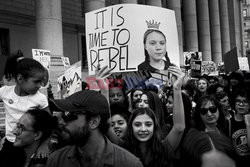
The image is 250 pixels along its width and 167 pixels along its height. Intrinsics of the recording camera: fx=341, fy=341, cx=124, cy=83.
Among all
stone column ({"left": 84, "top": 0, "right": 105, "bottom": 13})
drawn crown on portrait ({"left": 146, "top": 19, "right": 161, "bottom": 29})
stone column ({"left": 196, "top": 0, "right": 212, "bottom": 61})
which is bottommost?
drawn crown on portrait ({"left": 146, "top": 19, "right": 161, "bottom": 29})

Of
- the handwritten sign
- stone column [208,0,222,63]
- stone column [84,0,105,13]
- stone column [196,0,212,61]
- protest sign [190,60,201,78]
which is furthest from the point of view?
stone column [208,0,222,63]

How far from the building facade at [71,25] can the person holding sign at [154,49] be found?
9.38 metres

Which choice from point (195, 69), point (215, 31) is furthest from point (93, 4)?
point (215, 31)

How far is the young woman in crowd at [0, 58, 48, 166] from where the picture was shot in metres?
3.69

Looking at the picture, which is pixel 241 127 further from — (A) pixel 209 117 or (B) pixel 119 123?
(B) pixel 119 123

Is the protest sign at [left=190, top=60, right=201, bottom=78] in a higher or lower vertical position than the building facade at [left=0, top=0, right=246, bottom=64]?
lower

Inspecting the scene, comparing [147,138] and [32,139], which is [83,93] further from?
[147,138]

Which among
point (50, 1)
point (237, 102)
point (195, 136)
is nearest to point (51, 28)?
point (50, 1)

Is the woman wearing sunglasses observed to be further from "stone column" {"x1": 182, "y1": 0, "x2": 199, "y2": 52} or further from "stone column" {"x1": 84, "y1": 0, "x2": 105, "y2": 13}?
"stone column" {"x1": 182, "y1": 0, "x2": 199, "y2": 52}

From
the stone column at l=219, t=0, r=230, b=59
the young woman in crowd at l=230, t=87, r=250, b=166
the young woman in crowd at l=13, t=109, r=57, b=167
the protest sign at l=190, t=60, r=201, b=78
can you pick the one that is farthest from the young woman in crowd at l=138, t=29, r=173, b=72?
the stone column at l=219, t=0, r=230, b=59

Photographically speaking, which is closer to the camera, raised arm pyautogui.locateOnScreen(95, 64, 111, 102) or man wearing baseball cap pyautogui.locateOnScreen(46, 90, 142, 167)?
man wearing baseball cap pyautogui.locateOnScreen(46, 90, 142, 167)

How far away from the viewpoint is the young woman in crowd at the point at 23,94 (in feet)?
12.1

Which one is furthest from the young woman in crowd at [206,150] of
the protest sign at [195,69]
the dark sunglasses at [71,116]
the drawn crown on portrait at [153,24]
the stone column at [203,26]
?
the stone column at [203,26]

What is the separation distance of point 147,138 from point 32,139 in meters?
1.09
